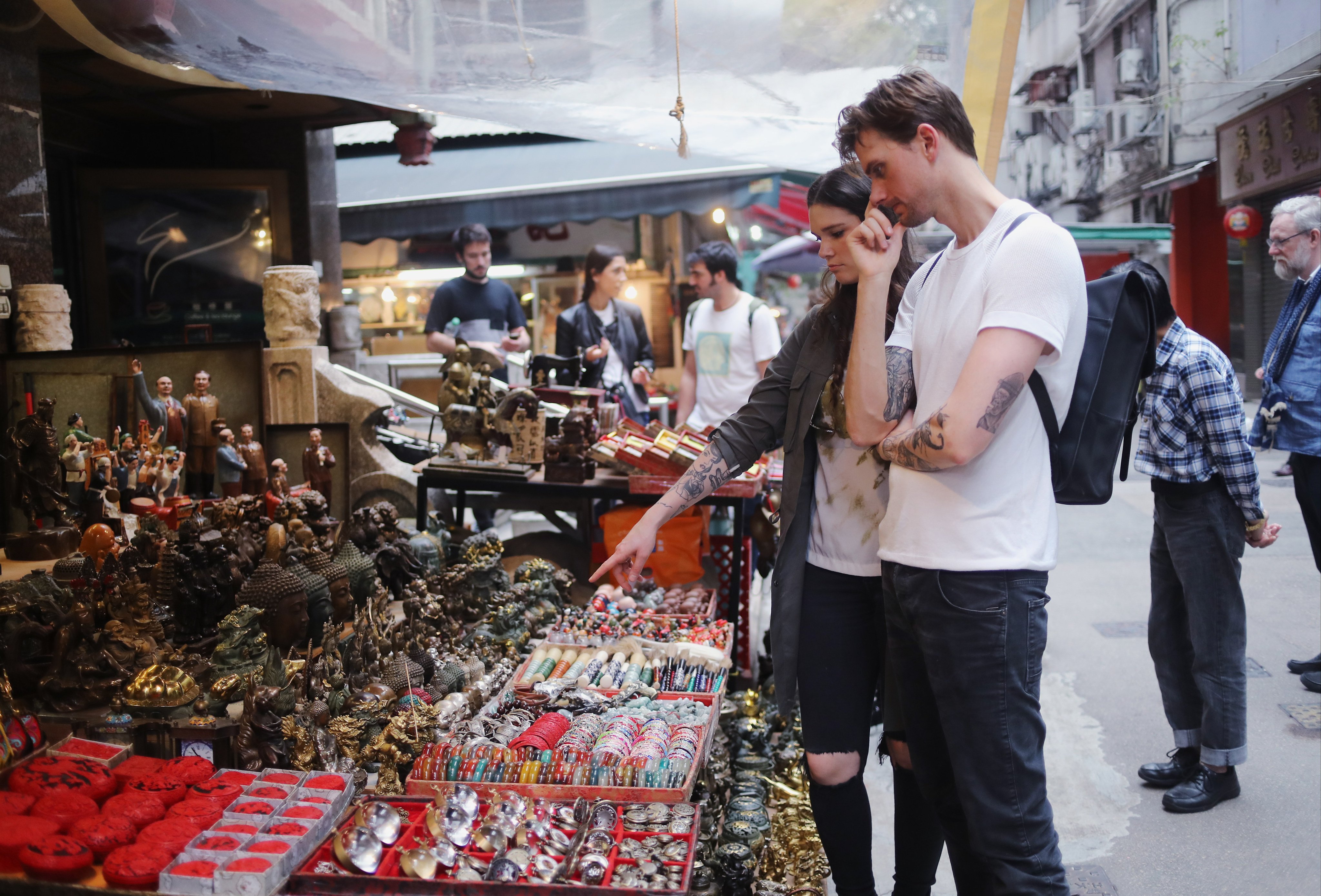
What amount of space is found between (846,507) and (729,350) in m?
3.15

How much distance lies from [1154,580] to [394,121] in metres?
5.46

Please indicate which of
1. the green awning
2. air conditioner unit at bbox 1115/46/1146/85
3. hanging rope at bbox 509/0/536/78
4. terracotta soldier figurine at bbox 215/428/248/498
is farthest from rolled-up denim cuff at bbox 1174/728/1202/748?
the green awning

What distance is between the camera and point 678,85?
Answer: 387 cm

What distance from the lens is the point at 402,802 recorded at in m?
2.36

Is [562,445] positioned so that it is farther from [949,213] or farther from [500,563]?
[949,213]

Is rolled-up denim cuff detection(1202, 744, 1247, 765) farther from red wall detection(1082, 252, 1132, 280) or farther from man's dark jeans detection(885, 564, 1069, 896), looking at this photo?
red wall detection(1082, 252, 1132, 280)

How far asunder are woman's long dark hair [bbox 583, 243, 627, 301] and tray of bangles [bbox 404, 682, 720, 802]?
3.63 metres

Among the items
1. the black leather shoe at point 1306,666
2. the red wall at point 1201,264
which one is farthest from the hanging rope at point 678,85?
the red wall at point 1201,264

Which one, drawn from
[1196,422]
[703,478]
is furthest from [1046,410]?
[1196,422]

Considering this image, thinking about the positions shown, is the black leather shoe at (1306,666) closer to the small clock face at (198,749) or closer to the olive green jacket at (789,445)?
the olive green jacket at (789,445)

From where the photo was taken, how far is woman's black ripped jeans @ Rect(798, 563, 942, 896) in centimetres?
223

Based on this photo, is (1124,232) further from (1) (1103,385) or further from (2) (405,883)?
(2) (405,883)

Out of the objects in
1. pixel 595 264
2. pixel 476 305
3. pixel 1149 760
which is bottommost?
pixel 1149 760

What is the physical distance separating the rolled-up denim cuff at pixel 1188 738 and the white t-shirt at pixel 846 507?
6.73ft
